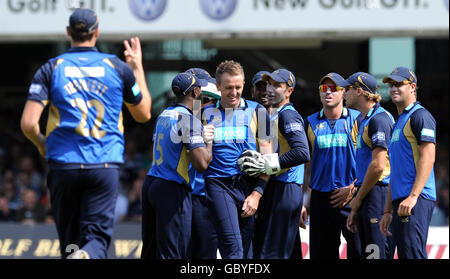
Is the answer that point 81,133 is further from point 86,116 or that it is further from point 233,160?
point 233,160

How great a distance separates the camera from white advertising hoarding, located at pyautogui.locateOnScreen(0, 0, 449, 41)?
1250 cm

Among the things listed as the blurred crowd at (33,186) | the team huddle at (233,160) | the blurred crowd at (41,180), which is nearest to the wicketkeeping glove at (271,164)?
the team huddle at (233,160)

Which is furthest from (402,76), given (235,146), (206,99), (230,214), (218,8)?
(218,8)

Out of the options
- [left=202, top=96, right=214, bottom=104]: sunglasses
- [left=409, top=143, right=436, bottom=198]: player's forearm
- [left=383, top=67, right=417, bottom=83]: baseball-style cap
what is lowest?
[left=409, top=143, right=436, bottom=198]: player's forearm

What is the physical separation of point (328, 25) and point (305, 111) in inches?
135

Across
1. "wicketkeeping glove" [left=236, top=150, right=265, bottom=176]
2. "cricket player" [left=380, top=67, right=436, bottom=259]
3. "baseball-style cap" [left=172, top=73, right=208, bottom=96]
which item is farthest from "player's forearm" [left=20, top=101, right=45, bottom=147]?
"cricket player" [left=380, top=67, right=436, bottom=259]

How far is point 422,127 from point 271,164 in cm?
132

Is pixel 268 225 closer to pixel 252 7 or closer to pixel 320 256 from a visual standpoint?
pixel 320 256

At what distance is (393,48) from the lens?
656 inches

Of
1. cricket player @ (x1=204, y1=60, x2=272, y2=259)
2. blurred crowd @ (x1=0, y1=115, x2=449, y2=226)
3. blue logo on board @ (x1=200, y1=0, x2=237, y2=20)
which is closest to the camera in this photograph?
cricket player @ (x1=204, y1=60, x2=272, y2=259)

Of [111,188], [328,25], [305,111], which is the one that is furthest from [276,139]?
[305,111]

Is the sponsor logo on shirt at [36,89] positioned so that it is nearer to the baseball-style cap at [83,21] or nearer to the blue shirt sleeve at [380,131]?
the baseball-style cap at [83,21]

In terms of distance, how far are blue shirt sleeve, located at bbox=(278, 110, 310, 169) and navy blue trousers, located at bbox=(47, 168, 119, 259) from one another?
65.7 inches

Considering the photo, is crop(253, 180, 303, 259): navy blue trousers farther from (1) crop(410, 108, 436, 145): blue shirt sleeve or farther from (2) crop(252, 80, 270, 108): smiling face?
(1) crop(410, 108, 436, 145): blue shirt sleeve
